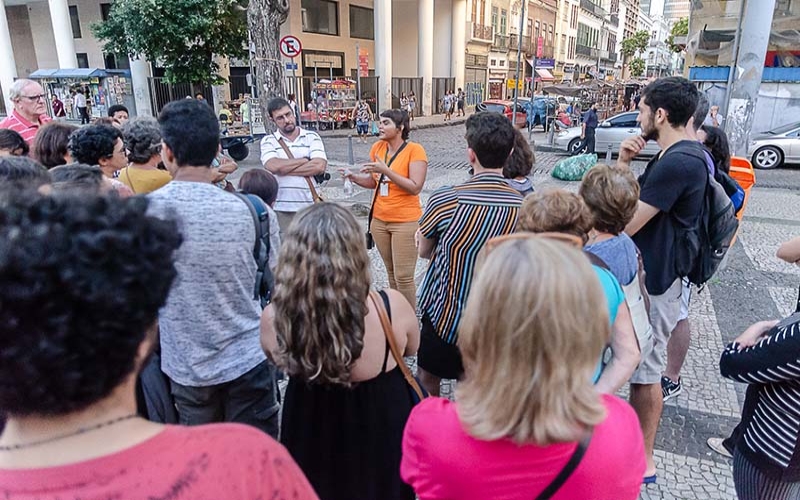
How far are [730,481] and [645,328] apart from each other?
4.34 feet

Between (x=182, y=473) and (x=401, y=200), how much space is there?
3.41m

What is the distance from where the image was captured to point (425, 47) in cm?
2733

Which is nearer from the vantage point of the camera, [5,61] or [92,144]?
[92,144]

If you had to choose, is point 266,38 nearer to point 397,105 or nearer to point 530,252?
point 530,252

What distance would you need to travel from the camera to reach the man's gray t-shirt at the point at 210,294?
1.97 meters

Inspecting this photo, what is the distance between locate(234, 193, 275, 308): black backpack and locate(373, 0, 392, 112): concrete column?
22759 millimetres

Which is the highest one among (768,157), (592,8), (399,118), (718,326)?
(592,8)

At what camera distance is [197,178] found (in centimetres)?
212

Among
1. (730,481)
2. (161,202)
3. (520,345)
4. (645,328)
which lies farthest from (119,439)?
(730,481)

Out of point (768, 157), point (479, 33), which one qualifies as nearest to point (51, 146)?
point (768, 157)

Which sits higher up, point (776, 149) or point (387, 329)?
point (387, 329)

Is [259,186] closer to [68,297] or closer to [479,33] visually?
[68,297]

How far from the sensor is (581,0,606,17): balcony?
57.0 m

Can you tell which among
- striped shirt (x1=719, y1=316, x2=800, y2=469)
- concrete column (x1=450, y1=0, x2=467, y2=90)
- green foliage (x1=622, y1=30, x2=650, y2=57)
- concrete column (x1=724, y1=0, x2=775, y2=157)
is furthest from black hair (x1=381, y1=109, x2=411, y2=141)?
green foliage (x1=622, y1=30, x2=650, y2=57)
